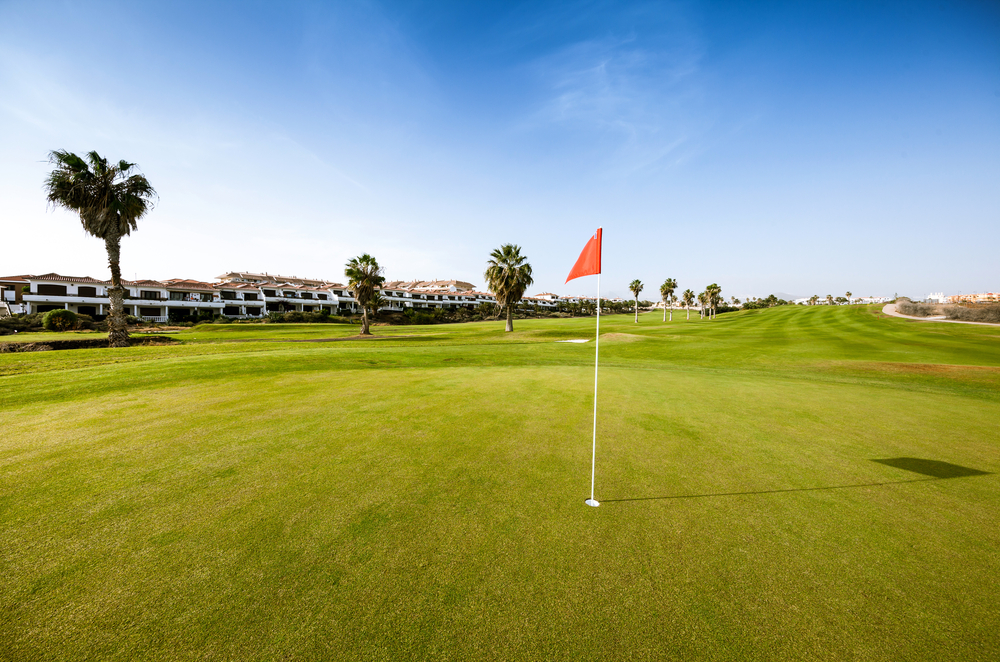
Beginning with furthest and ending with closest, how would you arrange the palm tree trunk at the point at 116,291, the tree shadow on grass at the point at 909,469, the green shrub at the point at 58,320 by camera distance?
the green shrub at the point at 58,320, the palm tree trunk at the point at 116,291, the tree shadow on grass at the point at 909,469

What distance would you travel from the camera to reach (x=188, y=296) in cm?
6825

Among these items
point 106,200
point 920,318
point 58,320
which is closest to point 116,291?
point 106,200

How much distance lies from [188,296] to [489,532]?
86.4 metres

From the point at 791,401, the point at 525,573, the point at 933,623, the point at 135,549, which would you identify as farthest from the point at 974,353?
the point at 135,549

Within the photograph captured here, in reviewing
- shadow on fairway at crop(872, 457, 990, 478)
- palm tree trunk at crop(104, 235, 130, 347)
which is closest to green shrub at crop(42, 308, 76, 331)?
palm tree trunk at crop(104, 235, 130, 347)

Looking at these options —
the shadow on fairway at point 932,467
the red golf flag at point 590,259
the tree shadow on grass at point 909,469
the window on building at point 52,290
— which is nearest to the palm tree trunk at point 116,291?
the red golf flag at point 590,259

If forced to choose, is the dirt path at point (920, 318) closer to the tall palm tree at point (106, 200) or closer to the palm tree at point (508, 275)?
the palm tree at point (508, 275)

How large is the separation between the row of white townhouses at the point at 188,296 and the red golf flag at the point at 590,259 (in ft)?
143

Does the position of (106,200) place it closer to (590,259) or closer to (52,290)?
(590,259)

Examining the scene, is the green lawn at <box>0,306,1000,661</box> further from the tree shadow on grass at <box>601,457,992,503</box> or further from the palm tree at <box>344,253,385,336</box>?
the palm tree at <box>344,253,385,336</box>

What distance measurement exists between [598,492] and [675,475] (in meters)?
1.37

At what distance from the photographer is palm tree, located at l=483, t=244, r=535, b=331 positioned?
150ft

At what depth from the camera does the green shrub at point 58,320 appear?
111ft

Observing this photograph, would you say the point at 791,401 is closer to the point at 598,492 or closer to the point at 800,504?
the point at 800,504
